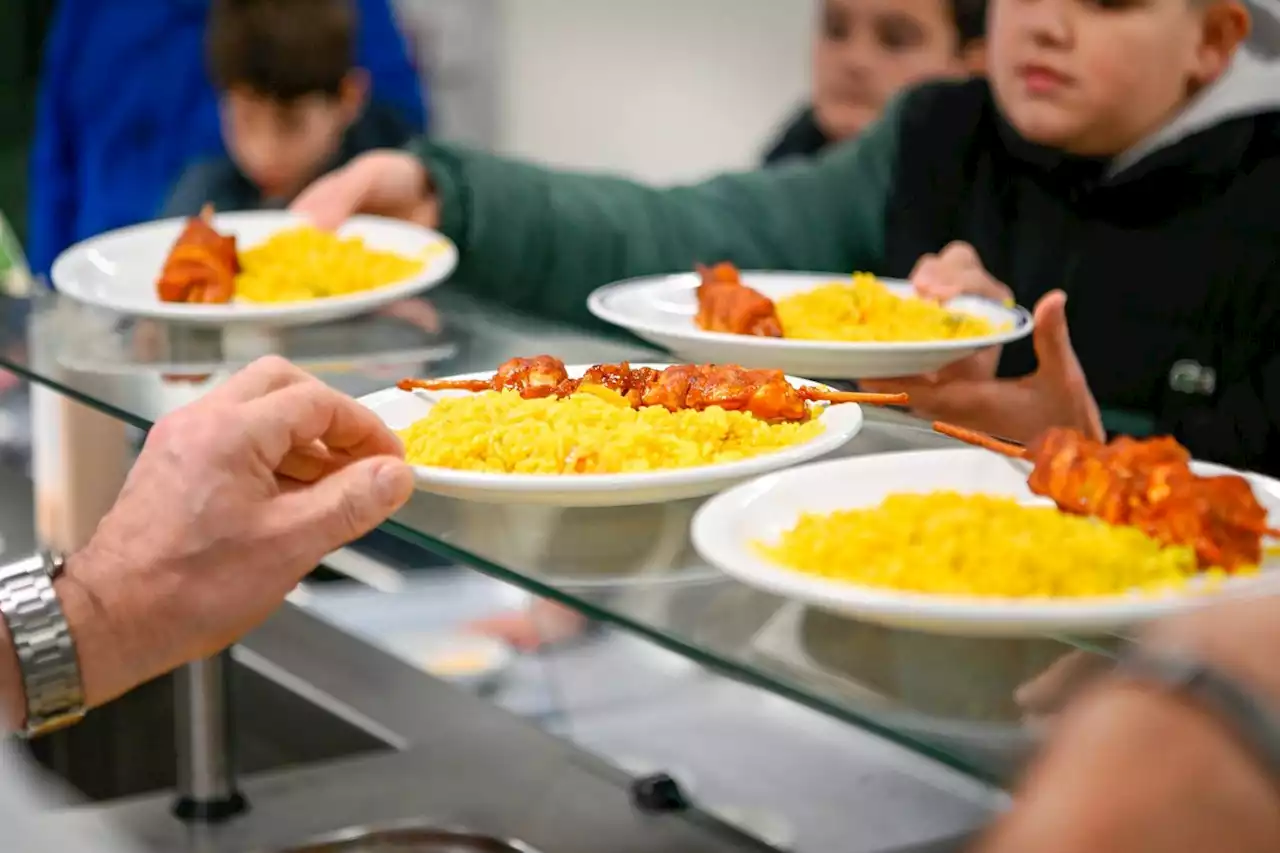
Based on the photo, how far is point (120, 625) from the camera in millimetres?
999

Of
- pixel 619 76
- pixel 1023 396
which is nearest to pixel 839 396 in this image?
pixel 1023 396

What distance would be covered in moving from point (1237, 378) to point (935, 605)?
1128 mm

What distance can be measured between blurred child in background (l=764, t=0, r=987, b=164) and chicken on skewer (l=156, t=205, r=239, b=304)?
3.39 feet

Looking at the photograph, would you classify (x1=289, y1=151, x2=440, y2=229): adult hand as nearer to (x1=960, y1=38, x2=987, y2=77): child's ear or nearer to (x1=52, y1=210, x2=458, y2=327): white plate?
(x1=52, y1=210, x2=458, y2=327): white plate

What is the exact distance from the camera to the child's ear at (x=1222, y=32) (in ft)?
5.55

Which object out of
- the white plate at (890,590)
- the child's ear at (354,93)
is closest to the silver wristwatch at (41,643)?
the white plate at (890,590)

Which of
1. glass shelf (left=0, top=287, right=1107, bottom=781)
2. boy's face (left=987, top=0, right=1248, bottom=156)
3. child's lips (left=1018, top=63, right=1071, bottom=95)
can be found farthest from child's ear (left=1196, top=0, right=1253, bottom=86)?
glass shelf (left=0, top=287, right=1107, bottom=781)

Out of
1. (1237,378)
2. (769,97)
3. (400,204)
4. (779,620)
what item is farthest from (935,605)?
(769,97)

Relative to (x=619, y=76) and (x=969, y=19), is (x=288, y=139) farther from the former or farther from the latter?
(x=969, y=19)

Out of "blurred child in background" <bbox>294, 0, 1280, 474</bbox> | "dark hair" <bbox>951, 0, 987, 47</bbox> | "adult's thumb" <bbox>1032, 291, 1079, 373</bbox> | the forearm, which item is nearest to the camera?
the forearm

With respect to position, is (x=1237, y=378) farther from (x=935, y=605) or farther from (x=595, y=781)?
(x=935, y=605)

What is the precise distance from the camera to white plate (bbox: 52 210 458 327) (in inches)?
59.9

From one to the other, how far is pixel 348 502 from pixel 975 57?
55.9 inches

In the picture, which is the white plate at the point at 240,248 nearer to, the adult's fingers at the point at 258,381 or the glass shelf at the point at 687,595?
the glass shelf at the point at 687,595
